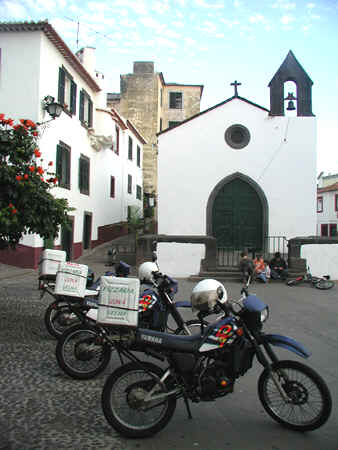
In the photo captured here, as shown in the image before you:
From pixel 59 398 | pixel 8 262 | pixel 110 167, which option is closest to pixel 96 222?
pixel 110 167

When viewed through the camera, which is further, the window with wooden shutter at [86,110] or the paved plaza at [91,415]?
the window with wooden shutter at [86,110]

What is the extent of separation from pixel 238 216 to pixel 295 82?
6.30 m

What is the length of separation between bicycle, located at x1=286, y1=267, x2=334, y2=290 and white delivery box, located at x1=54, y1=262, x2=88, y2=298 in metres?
9.59

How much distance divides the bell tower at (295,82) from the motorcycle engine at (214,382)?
16.8 metres

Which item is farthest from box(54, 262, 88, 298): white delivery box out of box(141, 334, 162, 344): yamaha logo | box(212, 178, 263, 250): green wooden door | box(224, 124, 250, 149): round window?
box(224, 124, 250, 149): round window

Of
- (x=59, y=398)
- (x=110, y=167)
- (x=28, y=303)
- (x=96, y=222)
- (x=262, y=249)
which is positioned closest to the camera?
(x=59, y=398)

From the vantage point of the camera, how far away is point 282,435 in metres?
3.28

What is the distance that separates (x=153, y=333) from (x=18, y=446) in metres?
1.25

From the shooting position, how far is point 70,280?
17.1 ft

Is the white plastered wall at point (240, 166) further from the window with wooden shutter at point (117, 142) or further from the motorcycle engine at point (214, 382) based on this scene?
the motorcycle engine at point (214, 382)

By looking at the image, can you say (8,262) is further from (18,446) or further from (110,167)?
(18,446)

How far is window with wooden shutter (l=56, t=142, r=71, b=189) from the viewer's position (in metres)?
17.7

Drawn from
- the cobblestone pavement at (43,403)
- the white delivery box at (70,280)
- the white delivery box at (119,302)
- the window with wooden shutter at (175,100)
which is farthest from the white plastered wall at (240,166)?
the window with wooden shutter at (175,100)

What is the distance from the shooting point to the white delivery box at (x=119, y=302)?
11.7 feet
